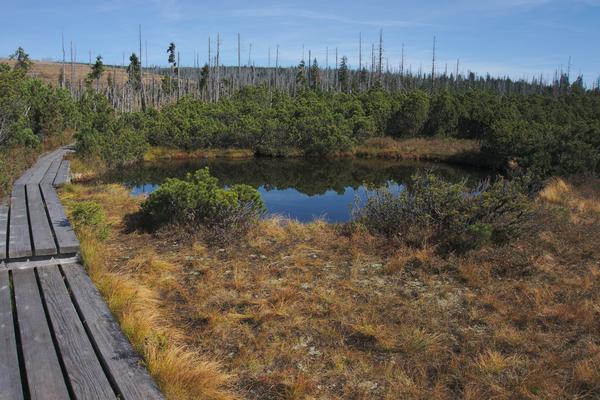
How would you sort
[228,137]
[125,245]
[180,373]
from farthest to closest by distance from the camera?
1. [228,137]
2. [125,245]
3. [180,373]

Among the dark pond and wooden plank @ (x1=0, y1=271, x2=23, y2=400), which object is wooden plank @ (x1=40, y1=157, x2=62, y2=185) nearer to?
the dark pond

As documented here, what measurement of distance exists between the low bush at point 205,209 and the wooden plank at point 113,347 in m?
3.60

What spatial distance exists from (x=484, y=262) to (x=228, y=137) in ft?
93.2

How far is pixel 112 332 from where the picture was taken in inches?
160

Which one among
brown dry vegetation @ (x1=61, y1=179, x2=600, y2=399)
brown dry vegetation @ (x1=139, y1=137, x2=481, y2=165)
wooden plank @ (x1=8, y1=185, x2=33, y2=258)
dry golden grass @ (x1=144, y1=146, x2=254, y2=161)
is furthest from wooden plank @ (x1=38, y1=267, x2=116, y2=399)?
brown dry vegetation @ (x1=139, y1=137, x2=481, y2=165)

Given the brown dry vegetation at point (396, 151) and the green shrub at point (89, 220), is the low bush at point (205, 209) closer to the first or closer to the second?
the green shrub at point (89, 220)

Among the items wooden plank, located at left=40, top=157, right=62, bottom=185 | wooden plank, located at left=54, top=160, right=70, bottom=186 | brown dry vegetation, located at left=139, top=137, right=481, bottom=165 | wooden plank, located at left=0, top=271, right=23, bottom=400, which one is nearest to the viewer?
wooden plank, located at left=0, top=271, right=23, bottom=400

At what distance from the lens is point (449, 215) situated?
27.8ft

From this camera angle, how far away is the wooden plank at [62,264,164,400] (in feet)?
10.9

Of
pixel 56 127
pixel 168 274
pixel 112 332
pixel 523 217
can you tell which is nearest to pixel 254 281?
pixel 168 274

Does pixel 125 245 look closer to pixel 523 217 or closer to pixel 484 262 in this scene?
pixel 484 262

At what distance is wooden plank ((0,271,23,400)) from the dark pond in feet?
34.8

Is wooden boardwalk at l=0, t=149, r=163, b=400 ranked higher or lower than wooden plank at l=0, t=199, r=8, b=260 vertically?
lower

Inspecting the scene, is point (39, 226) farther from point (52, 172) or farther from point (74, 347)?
point (52, 172)
